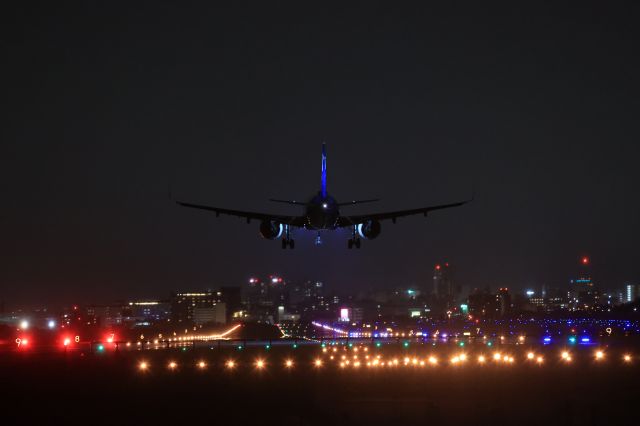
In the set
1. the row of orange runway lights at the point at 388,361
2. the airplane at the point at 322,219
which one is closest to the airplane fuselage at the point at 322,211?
the airplane at the point at 322,219

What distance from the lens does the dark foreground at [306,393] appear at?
62.3m

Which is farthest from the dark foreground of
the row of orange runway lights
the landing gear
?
the landing gear

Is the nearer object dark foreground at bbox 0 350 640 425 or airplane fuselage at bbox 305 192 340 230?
dark foreground at bbox 0 350 640 425

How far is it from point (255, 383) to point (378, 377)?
12.0 metres

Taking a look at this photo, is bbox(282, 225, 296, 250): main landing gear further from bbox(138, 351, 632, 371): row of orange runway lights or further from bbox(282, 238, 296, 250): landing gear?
bbox(138, 351, 632, 371): row of orange runway lights

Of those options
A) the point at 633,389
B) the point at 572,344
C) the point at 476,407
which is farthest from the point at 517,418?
the point at 572,344

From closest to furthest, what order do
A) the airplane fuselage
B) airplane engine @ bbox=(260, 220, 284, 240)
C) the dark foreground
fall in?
the dark foreground
the airplane fuselage
airplane engine @ bbox=(260, 220, 284, 240)

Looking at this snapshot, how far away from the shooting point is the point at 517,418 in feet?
205

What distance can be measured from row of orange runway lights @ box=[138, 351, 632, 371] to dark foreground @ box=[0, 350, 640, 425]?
3.11 feet

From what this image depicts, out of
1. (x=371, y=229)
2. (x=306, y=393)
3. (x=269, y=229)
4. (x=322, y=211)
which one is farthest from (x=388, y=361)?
(x=322, y=211)

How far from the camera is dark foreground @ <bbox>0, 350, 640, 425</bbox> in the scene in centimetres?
6228

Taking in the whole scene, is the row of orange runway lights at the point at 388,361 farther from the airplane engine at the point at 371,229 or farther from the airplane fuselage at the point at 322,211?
the airplane fuselage at the point at 322,211

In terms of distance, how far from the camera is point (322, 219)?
227 feet

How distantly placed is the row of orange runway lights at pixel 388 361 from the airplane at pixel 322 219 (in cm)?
1583
